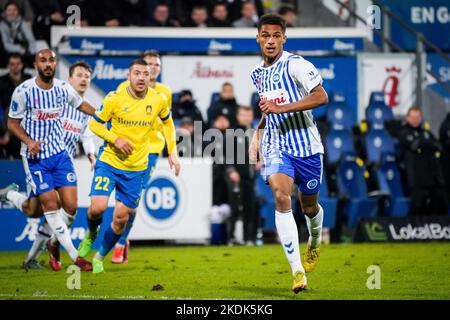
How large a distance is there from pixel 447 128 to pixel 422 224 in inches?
94.4

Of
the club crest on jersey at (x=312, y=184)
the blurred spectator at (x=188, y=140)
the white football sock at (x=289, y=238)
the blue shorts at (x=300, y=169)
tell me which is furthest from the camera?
the blurred spectator at (x=188, y=140)

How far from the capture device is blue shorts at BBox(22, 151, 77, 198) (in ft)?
37.9

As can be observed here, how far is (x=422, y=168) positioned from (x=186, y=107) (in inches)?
174

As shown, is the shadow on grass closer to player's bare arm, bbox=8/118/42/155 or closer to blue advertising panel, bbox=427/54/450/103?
player's bare arm, bbox=8/118/42/155

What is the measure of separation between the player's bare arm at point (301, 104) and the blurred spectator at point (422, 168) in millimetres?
8325

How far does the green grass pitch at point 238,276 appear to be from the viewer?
918cm

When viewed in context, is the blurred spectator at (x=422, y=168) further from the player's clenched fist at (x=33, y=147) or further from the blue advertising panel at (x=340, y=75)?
the player's clenched fist at (x=33, y=147)

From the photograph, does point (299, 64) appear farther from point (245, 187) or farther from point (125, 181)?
point (245, 187)

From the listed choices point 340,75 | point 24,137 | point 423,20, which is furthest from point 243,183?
point 423,20

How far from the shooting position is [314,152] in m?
9.66

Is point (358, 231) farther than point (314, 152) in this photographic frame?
Yes

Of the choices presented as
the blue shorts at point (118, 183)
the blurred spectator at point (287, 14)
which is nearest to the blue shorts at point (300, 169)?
the blue shorts at point (118, 183)

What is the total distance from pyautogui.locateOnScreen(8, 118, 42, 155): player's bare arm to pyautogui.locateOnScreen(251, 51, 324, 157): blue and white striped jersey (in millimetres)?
3076
